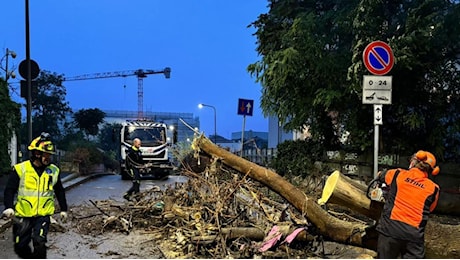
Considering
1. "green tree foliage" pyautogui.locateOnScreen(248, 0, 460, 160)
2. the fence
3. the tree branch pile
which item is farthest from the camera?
the fence

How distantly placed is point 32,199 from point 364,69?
21.9 ft

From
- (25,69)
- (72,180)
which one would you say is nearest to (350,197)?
(25,69)

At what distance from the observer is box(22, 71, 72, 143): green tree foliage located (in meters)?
31.5

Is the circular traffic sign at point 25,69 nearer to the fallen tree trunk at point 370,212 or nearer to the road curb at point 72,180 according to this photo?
the road curb at point 72,180

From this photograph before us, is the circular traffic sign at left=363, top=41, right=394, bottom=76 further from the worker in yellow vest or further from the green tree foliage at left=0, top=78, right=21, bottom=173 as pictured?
the green tree foliage at left=0, top=78, right=21, bottom=173

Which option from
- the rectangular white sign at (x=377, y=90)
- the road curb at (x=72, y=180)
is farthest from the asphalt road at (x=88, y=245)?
the road curb at (x=72, y=180)

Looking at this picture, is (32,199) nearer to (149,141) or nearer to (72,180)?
(72,180)

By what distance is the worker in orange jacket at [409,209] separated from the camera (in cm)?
412

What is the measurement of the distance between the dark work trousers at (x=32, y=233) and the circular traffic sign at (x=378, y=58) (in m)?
4.73

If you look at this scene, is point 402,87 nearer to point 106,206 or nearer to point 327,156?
point 327,156

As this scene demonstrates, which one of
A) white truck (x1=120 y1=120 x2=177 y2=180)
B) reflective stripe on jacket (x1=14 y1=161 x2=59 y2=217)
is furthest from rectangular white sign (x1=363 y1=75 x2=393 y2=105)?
white truck (x1=120 y1=120 x2=177 y2=180)

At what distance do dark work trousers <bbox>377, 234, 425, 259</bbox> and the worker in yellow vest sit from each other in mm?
3356

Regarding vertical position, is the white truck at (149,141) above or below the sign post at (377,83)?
below

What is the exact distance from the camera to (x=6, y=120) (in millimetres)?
14281
